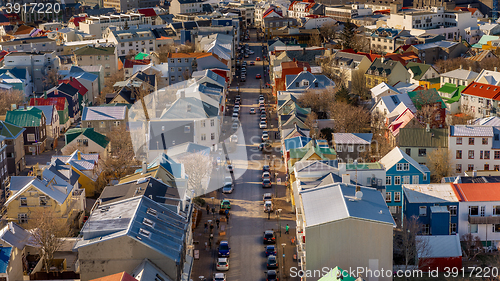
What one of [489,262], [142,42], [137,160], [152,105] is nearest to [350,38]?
[142,42]

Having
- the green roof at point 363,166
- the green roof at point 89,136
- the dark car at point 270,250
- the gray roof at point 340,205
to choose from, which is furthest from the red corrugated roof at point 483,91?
the green roof at point 89,136

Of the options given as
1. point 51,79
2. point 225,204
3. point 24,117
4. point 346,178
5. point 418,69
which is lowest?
point 225,204

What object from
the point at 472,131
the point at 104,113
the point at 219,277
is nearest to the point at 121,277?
the point at 219,277

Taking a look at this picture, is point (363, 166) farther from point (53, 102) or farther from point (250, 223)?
point (53, 102)

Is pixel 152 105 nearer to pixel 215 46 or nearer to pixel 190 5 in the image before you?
pixel 215 46

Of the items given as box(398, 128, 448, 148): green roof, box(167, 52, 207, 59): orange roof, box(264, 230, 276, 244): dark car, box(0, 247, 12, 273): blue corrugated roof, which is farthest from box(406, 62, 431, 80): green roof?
box(0, 247, 12, 273): blue corrugated roof

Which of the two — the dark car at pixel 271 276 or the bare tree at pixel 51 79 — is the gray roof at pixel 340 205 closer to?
the dark car at pixel 271 276

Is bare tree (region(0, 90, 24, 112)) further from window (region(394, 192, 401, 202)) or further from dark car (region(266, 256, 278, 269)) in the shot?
window (region(394, 192, 401, 202))
